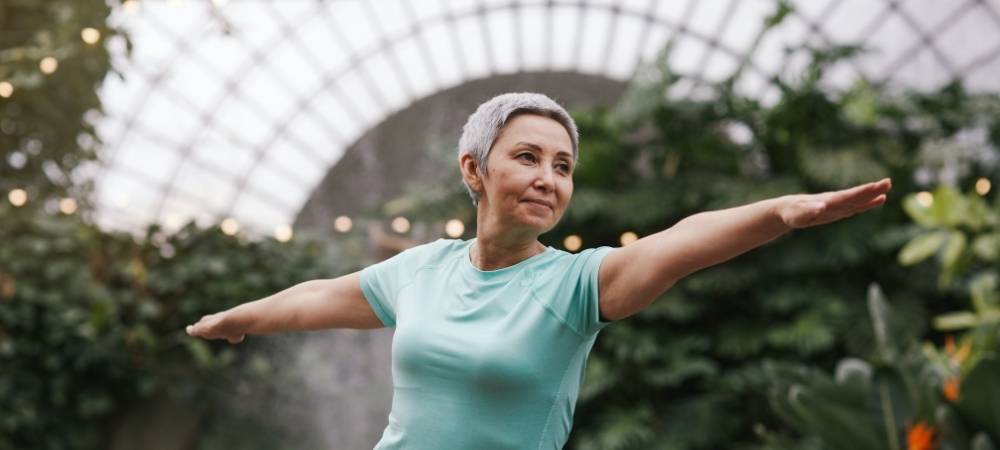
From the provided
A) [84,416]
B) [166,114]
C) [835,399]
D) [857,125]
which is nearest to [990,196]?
[857,125]

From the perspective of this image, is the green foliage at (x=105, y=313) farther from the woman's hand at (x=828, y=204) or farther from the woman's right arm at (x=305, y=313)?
the woman's hand at (x=828, y=204)

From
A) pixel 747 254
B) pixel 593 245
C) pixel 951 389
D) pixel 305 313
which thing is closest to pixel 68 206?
pixel 593 245

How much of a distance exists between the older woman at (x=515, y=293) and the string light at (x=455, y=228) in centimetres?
702

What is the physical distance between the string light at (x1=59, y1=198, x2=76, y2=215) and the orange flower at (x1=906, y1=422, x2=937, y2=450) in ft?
22.3

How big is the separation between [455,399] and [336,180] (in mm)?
12613

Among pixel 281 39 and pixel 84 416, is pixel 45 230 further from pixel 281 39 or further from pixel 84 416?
pixel 281 39

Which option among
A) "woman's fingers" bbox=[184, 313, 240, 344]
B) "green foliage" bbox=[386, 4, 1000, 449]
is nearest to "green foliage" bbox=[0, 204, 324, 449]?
"green foliage" bbox=[386, 4, 1000, 449]

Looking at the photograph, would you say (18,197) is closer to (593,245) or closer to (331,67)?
(593,245)

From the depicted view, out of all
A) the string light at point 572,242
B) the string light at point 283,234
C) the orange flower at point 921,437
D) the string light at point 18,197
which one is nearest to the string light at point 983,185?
the string light at point 572,242

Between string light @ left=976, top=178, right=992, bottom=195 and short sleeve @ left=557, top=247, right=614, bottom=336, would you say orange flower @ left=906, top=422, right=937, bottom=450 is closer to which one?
short sleeve @ left=557, top=247, right=614, bottom=336

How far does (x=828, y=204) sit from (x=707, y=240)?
16cm

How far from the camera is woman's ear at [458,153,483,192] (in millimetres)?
1494

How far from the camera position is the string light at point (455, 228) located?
8.59 meters

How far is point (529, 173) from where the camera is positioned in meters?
1.40
